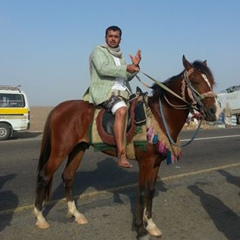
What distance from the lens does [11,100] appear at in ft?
58.1

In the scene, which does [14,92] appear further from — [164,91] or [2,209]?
[164,91]

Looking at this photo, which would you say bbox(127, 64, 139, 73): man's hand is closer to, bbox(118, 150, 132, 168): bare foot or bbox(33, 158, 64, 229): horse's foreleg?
bbox(118, 150, 132, 168): bare foot

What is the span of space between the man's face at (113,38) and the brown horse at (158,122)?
0.83 m

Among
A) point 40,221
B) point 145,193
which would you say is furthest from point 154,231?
point 40,221

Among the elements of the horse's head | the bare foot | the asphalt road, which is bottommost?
the asphalt road

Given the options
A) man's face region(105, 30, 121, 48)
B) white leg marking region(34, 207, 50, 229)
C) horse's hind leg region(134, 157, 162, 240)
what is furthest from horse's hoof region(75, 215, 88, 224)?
man's face region(105, 30, 121, 48)

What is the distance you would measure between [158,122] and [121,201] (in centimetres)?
198

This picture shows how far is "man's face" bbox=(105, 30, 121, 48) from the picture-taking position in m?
5.10

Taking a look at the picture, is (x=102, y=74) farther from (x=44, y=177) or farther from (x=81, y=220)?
(x=81, y=220)

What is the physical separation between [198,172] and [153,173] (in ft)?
14.0

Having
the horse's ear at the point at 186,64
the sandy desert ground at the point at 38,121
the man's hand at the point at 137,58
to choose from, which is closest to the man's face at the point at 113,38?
the man's hand at the point at 137,58

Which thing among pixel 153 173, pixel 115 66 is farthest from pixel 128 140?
pixel 115 66

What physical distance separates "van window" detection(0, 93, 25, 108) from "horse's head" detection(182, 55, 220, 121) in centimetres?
1428

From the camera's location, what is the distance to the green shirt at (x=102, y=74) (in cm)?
494
